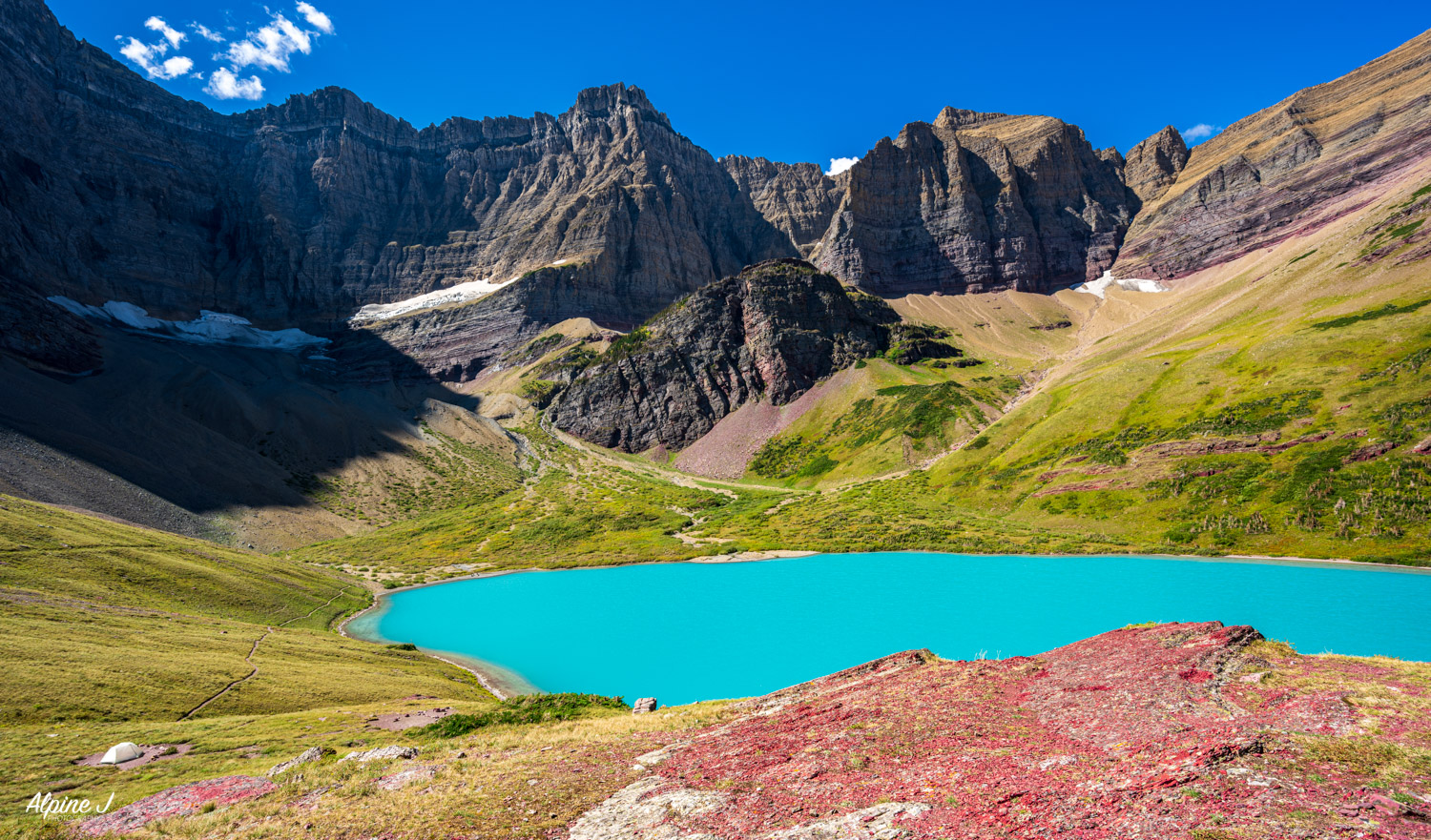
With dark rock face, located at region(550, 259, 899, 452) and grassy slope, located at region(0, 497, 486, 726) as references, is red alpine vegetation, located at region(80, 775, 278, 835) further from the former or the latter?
dark rock face, located at region(550, 259, 899, 452)

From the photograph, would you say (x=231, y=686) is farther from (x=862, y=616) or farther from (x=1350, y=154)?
(x=1350, y=154)

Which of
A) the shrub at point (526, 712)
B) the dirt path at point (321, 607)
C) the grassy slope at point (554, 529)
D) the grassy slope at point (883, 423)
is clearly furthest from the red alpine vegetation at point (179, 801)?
the grassy slope at point (883, 423)

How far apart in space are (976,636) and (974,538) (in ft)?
127

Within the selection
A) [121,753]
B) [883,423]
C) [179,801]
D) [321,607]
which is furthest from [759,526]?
[179,801]

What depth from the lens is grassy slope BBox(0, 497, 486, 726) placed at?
23.7m

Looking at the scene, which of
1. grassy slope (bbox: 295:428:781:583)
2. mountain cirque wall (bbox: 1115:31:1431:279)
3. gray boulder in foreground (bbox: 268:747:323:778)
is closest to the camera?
gray boulder in foreground (bbox: 268:747:323:778)

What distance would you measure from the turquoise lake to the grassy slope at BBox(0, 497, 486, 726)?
873 centimetres

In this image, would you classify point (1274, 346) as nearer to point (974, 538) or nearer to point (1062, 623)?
point (974, 538)

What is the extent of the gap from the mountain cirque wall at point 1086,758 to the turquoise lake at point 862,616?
60.6 ft

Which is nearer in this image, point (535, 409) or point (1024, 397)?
point (1024, 397)

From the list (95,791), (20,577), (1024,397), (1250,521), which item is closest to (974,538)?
(1250,521)

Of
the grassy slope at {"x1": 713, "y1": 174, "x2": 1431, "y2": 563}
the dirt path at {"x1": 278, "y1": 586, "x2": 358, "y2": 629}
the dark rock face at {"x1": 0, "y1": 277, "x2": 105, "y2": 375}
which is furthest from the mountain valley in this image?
the dark rock face at {"x1": 0, "y1": 277, "x2": 105, "y2": 375}

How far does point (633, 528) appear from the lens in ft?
362

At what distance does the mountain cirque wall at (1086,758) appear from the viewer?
29.0ft
